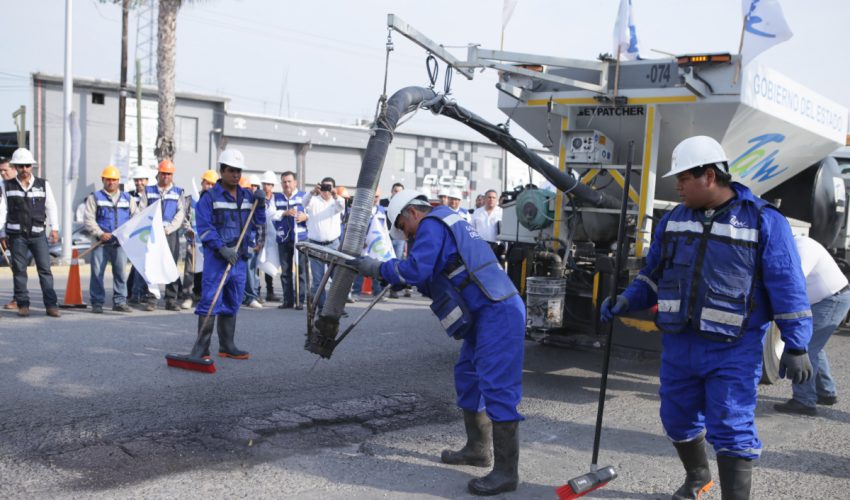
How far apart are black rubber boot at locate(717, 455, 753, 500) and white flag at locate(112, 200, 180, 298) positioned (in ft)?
21.4

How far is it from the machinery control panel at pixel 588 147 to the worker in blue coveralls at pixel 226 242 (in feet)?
9.65

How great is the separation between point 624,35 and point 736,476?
14.2ft

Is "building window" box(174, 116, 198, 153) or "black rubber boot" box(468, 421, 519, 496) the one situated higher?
"building window" box(174, 116, 198, 153)

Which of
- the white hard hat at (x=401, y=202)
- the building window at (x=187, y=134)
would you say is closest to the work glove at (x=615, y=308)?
the white hard hat at (x=401, y=202)

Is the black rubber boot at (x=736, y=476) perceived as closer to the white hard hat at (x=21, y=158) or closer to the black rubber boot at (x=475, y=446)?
the black rubber boot at (x=475, y=446)

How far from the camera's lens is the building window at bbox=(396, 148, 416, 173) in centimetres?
2936

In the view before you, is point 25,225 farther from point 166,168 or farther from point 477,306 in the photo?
point 477,306

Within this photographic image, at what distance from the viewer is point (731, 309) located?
3570 millimetres

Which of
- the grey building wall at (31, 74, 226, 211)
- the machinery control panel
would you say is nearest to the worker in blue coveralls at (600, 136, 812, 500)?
the machinery control panel

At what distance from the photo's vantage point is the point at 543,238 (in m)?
7.07

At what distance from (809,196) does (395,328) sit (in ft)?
16.9

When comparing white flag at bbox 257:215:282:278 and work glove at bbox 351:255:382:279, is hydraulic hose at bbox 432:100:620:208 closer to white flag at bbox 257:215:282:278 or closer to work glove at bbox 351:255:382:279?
work glove at bbox 351:255:382:279

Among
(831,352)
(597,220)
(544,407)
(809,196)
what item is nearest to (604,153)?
(597,220)

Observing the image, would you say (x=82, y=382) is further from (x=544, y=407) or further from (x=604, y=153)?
(x=604, y=153)
